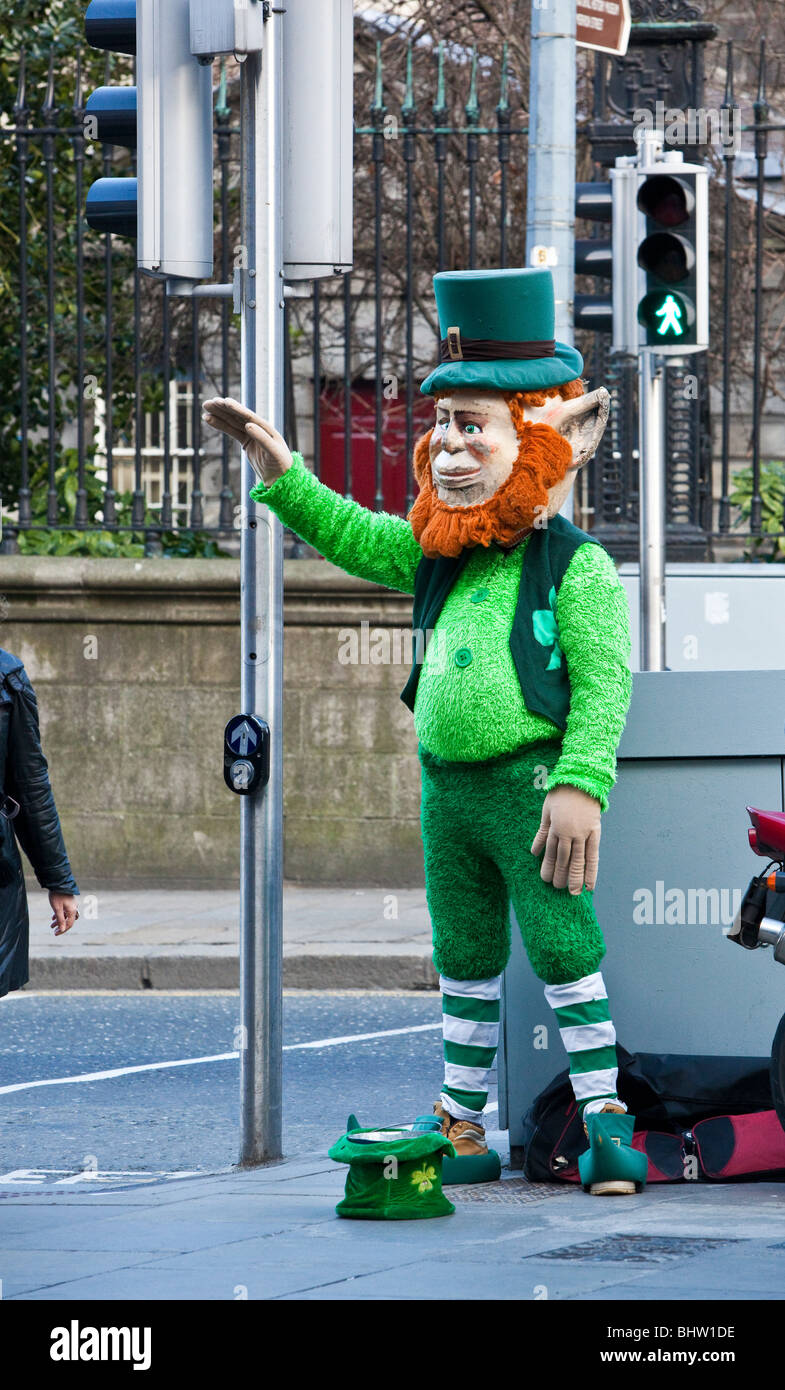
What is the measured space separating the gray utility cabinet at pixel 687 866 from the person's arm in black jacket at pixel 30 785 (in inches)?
46.2

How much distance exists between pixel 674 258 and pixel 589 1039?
4.12m

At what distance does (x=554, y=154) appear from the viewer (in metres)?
8.66

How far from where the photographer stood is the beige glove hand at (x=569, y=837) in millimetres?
4441

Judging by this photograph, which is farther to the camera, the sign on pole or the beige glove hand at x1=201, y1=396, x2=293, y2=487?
the sign on pole

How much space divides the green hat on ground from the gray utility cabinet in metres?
0.66

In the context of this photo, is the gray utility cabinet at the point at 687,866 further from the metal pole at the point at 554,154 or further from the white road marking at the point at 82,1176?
the metal pole at the point at 554,154

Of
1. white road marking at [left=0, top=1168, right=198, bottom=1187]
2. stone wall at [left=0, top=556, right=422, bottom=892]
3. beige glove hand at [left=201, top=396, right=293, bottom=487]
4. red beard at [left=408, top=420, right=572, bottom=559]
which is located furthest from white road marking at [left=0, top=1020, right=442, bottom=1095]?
stone wall at [left=0, top=556, right=422, bottom=892]

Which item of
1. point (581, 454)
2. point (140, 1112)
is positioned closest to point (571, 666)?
point (581, 454)

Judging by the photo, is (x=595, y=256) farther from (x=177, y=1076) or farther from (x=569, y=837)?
(x=569, y=837)

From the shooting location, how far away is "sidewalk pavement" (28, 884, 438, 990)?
8.73m

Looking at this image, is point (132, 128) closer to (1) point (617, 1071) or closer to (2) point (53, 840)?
(2) point (53, 840)

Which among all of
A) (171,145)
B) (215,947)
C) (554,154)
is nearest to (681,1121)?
(171,145)

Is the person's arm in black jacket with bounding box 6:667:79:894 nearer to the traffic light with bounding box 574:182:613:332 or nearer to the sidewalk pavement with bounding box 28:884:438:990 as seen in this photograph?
the sidewalk pavement with bounding box 28:884:438:990

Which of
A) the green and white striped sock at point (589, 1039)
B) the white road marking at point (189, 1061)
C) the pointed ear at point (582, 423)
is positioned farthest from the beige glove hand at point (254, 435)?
the white road marking at point (189, 1061)
